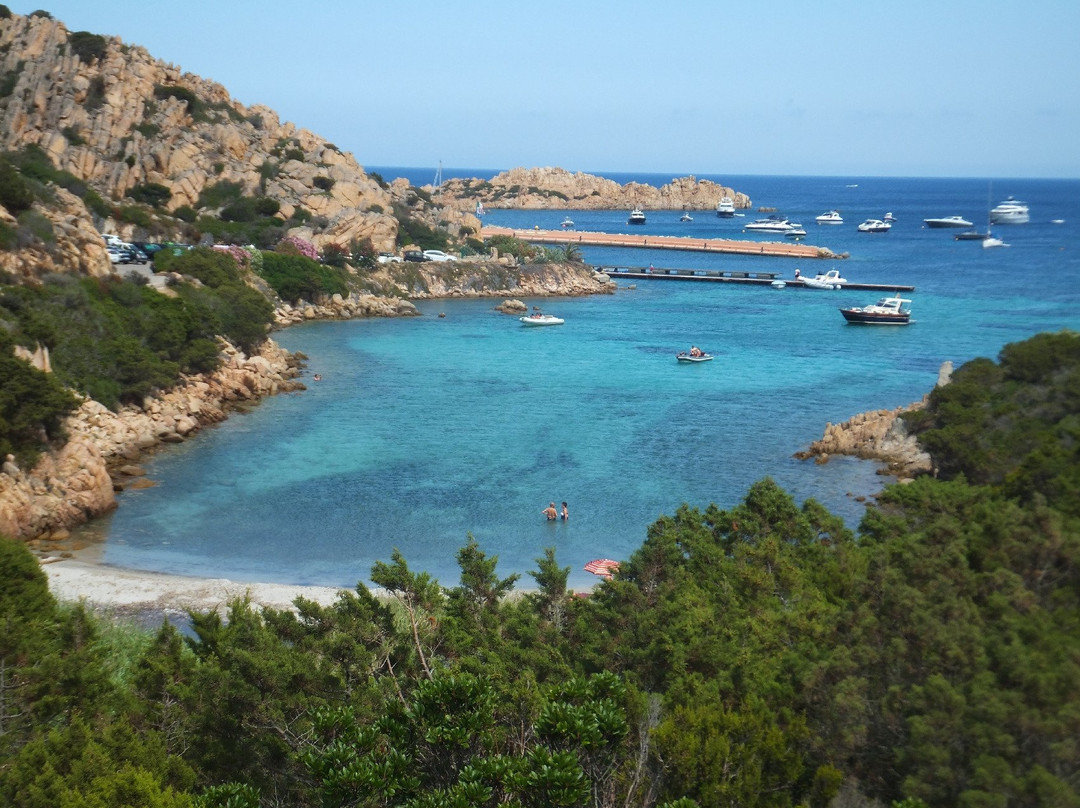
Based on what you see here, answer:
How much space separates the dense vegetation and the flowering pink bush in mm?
48588

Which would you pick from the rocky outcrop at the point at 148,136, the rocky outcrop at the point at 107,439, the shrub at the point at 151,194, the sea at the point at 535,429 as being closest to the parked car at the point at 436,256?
the rocky outcrop at the point at 148,136

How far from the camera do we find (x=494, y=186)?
193625 millimetres

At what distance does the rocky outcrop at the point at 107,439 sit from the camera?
72.6 ft

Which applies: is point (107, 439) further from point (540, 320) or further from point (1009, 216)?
point (1009, 216)

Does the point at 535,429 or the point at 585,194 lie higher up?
the point at 585,194

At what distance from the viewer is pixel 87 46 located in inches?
2657

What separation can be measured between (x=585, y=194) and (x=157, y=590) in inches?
6819

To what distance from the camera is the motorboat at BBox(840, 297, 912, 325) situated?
5446 cm

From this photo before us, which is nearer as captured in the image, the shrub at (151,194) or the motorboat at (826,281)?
Result: the shrub at (151,194)

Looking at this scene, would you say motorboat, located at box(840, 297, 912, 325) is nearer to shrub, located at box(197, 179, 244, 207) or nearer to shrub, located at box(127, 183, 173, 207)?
shrub, located at box(197, 179, 244, 207)

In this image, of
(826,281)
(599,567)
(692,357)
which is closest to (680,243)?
(826,281)

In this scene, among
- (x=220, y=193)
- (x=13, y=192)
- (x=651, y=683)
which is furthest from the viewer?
(x=220, y=193)

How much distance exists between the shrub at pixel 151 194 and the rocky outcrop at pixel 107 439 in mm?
26935

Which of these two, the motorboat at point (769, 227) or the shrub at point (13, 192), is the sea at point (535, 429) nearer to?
the shrub at point (13, 192)
